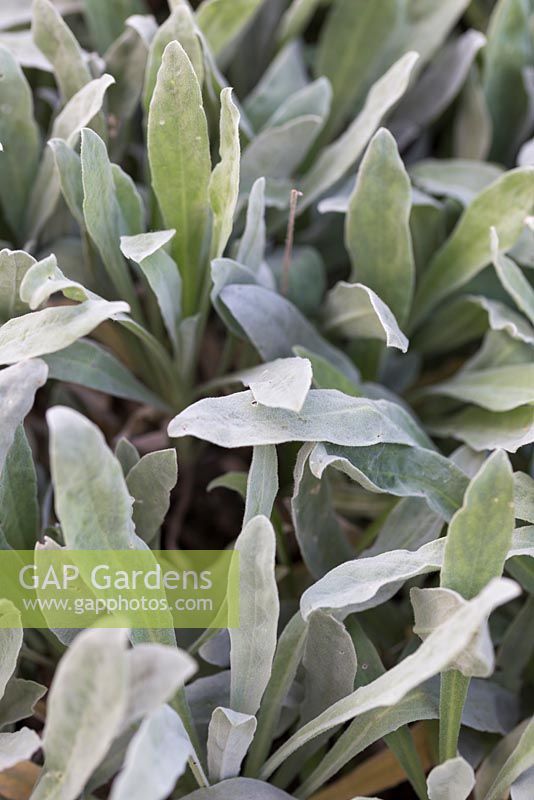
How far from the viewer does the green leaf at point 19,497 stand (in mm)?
599

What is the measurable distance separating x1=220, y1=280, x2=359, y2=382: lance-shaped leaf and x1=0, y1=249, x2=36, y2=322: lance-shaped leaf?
14cm

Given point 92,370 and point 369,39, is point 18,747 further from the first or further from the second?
point 369,39

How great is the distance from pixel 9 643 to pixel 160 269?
27cm

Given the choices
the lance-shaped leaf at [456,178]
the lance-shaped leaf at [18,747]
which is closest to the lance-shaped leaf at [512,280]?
the lance-shaped leaf at [456,178]

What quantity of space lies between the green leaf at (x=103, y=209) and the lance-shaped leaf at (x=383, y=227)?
18cm

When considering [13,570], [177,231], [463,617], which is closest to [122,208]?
[177,231]

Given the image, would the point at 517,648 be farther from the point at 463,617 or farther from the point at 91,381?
the point at 91,381

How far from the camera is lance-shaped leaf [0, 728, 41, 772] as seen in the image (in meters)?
0.50

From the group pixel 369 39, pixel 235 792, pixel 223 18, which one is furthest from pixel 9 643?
pixel 369 39

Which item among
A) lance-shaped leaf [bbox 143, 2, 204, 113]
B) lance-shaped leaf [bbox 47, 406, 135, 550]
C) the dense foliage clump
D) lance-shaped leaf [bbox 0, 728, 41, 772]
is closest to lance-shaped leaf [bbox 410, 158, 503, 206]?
the dense foliage clump

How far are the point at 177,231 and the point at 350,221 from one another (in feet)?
0.46

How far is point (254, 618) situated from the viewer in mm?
539

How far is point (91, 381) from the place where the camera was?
68 centimetres

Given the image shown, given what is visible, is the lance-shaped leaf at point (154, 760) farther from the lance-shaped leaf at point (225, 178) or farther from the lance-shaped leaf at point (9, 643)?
the lance-shaped leaf at point (225, 178)
